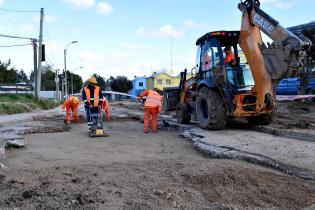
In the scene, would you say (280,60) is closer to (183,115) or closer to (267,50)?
(267,50)

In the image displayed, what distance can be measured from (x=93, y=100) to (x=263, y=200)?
25.4 ft

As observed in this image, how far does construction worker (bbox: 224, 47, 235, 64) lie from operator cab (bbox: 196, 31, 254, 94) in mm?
61

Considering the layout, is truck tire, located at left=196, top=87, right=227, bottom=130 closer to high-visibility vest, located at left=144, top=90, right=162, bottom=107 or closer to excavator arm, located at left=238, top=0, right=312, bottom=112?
excavator arm, located at left=238, top=0, right=312, bottom=112

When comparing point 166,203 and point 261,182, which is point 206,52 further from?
point 166,203

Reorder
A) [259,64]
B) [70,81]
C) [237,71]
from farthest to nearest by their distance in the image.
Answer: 1. [70,81]
2. [237,71]
3. [259,64]

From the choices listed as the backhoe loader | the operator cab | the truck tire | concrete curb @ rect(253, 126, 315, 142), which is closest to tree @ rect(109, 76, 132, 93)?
the backhoe loader

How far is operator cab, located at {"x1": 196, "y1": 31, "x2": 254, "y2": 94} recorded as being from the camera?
1035 cm

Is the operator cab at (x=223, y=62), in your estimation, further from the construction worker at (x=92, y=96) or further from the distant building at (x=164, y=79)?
the distant building at (x=164, y=79)

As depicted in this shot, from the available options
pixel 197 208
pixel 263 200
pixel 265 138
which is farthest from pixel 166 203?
pixel 265 138

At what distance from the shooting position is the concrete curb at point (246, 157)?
5.52m

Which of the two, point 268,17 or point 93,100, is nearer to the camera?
point 268,17

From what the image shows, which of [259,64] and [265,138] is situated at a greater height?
[259,64]

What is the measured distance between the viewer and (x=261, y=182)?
5.03 metres

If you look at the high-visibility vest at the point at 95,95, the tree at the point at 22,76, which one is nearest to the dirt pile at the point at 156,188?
the high-visibility vest at the point at 95,95
